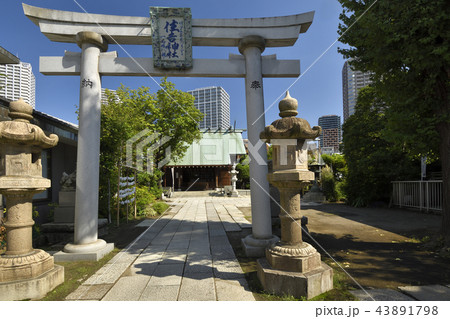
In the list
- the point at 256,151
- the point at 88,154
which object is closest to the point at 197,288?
the point at 256,151

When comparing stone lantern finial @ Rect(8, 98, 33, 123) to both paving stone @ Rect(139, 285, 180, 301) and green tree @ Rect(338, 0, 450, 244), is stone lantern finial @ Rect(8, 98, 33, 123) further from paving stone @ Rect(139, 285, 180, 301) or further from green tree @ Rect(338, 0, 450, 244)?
green tree @ Rect(338, 0, 450, 244)

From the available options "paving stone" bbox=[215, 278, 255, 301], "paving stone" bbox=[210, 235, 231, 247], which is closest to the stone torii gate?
"paving stone" bbox=[210, 235, 231, 247]

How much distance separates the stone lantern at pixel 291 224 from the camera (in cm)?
303

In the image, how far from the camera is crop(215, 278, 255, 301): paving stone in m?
3.03

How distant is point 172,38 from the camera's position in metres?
5.09

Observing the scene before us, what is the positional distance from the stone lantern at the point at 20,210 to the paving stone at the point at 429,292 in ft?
16.7

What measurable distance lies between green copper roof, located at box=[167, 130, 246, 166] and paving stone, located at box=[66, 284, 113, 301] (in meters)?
22.1

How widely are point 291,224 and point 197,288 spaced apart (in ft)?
5.45

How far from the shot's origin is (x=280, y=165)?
3469 millimetres

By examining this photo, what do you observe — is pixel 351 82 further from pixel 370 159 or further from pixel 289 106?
pixel 289 106

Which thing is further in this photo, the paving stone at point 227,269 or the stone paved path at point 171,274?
the paving stone at point 227,269

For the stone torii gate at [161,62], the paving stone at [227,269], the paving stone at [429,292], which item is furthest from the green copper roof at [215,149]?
the paving stone at [429,292]

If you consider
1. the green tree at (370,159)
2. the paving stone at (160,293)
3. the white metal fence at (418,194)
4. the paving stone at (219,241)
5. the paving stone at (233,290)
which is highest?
the green tree at (370,159)

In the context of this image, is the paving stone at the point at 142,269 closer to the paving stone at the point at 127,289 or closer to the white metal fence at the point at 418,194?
the paving stone at the point at 127,289
